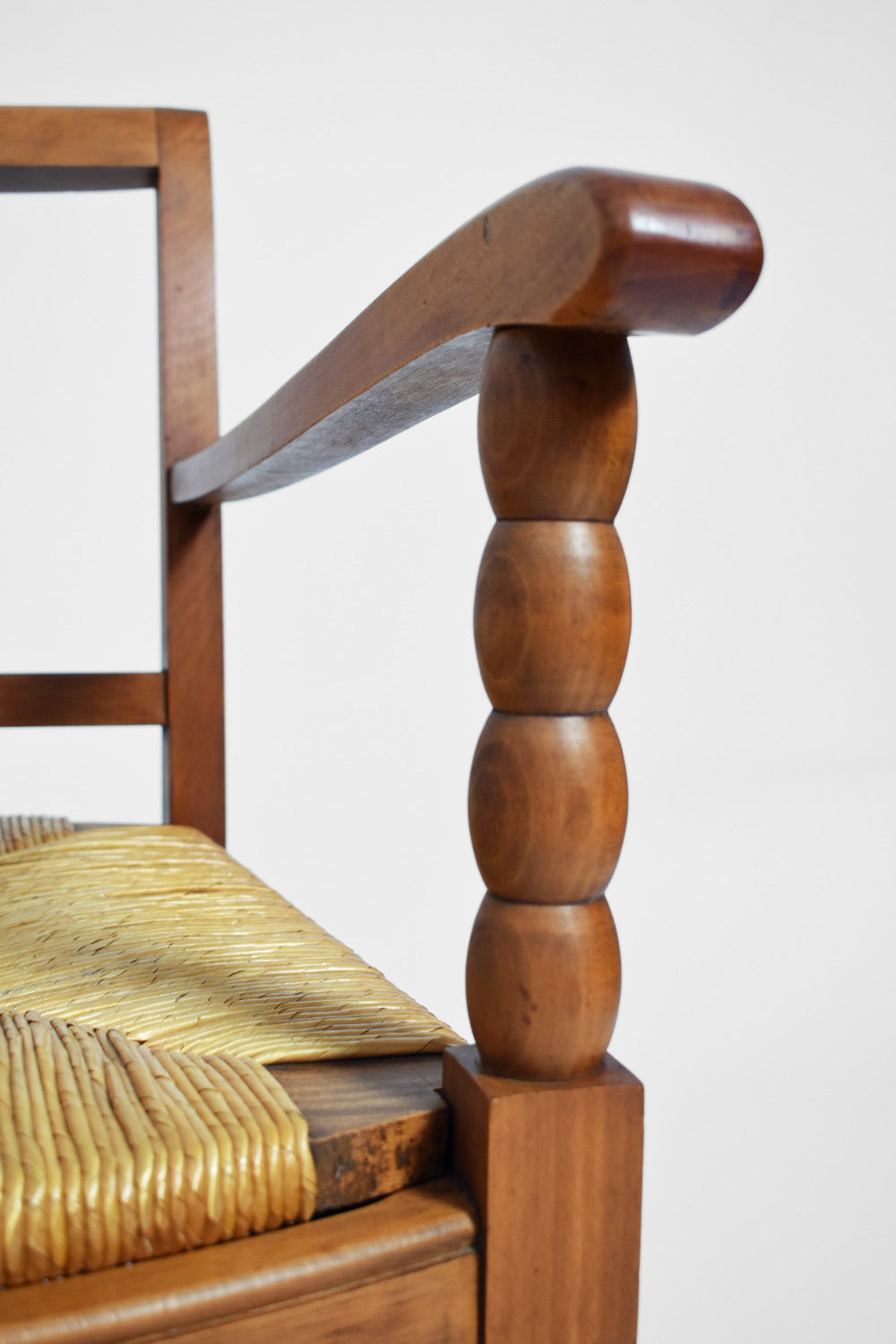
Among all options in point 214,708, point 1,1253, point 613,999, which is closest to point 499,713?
point 613,999

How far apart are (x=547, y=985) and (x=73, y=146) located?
75cm

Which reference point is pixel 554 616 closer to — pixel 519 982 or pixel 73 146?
pixel 519 982

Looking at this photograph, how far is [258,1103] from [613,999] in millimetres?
111

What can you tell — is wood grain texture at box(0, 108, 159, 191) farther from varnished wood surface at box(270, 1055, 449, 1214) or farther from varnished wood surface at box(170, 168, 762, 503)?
varnished wood surface at box(270, 1055, 449, 1214)

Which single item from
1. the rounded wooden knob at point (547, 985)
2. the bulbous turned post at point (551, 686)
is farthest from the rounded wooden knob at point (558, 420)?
the rounded wooden knob at point (547, 985)

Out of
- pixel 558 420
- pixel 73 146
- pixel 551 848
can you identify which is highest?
pixel 73 146

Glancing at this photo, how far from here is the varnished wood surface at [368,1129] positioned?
1.27 ft

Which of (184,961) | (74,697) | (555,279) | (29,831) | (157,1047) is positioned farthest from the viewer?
(74,697)

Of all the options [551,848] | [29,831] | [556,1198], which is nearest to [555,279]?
[551,848]

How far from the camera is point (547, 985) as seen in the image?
1.23 feet

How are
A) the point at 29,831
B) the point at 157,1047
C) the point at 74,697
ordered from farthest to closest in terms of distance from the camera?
the point at 74,697
the point at 29,831
the point at 157,1047

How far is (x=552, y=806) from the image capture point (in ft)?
1.21

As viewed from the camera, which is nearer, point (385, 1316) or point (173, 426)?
point (385, 1316)

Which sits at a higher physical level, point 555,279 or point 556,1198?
point 555,279
